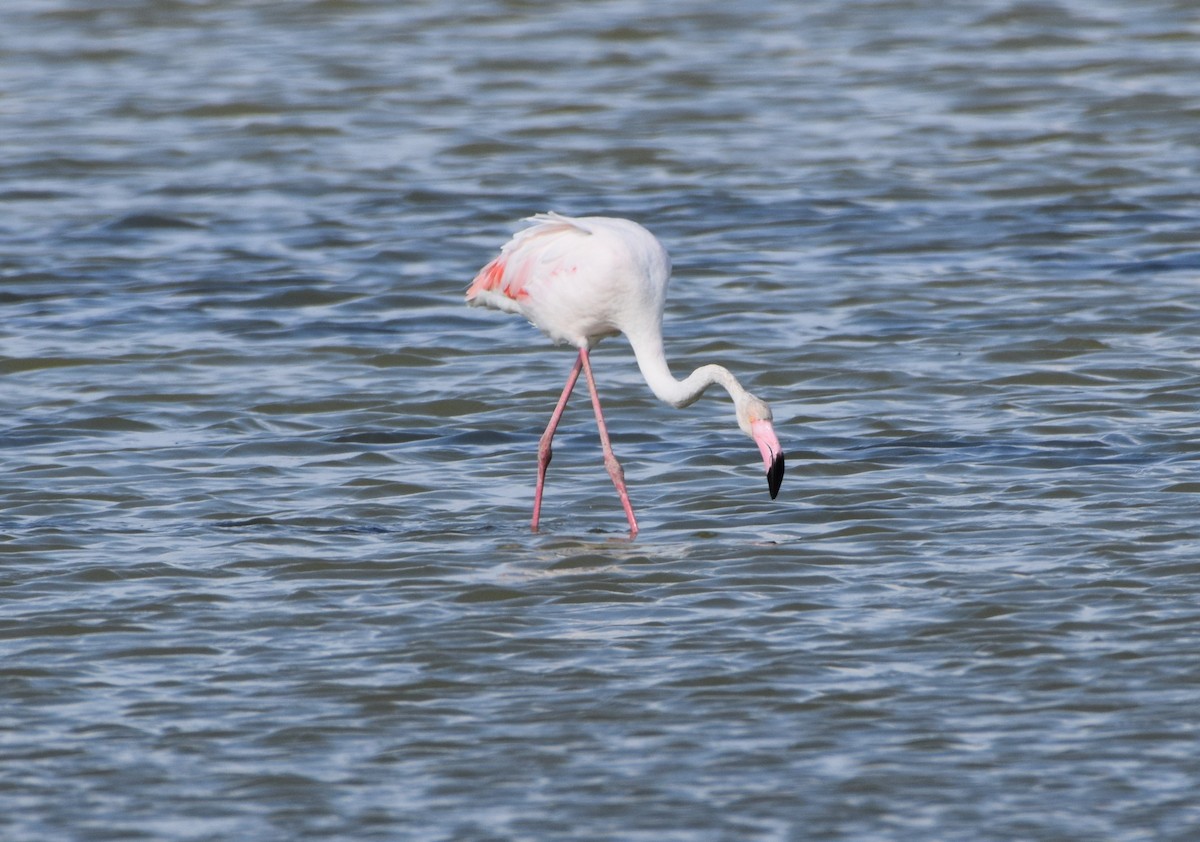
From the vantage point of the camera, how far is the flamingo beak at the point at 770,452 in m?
7.94

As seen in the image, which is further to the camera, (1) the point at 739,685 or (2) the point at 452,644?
(2) the point at 452,644

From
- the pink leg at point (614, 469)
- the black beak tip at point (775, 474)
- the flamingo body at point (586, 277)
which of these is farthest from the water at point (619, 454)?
the flamingo body at point (586, 277)

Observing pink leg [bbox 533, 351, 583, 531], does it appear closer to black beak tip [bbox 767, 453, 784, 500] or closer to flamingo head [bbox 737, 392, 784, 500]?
flamingo head [bbox 737, 392, 784, 500]

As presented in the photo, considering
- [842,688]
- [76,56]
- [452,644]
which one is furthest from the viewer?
[76,56]

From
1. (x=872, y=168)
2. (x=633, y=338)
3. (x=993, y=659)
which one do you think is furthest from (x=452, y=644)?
(x=872, y=168)

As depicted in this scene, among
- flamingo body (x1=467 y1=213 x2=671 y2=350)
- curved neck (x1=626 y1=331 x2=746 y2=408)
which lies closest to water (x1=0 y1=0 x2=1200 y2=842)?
curved neck (x1=626 y1=331 x2=746 y2=408)

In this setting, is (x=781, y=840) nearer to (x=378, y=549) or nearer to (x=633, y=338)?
(x=378, y=549)

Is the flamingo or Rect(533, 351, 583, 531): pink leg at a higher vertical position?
the flamingo

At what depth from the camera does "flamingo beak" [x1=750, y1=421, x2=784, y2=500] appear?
7.94 meters

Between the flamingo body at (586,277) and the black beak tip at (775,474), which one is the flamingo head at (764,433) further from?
the flamingo body at (586,277)

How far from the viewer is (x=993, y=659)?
657cm

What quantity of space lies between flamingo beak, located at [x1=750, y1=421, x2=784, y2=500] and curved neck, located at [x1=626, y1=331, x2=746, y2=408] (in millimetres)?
266

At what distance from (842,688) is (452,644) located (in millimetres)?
1308

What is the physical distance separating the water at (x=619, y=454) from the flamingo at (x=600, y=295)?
1.58 feet
